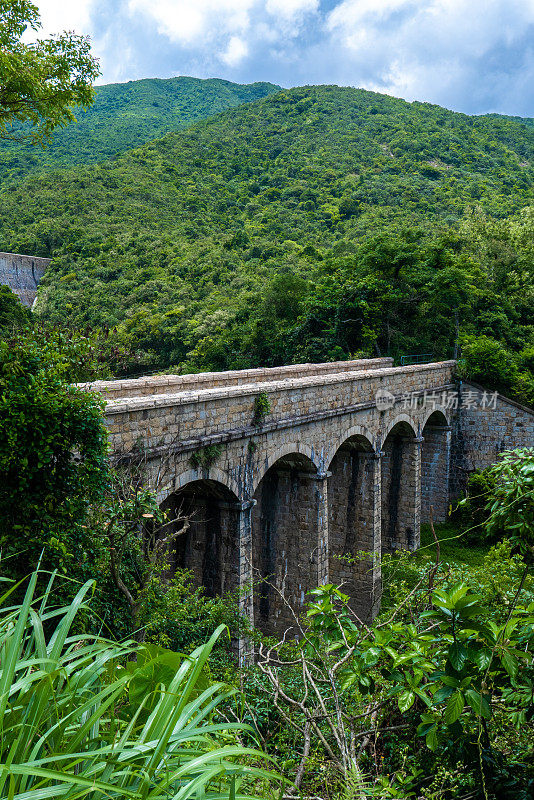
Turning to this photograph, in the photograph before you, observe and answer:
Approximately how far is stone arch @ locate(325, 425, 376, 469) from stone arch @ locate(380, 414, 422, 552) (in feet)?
11.9

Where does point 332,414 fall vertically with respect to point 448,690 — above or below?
above

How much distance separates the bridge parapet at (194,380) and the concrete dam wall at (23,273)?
29973 millimetres

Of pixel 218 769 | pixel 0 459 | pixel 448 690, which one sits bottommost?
pixel 448 690

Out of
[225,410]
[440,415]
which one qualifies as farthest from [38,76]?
[440,415]

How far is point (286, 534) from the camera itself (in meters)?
12.5

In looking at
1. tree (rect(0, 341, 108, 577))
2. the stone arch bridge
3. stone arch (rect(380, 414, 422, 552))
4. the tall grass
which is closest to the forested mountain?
the stone arch bridge

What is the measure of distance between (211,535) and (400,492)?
10.2m

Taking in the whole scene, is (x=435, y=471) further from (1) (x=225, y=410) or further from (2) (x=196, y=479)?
(2) (x=196, y=479)

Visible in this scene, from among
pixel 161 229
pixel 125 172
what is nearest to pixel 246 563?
pixel 161 229

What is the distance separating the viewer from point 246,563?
31.9ft

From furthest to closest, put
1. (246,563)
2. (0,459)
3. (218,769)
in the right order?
1. (246,563)
2. (0,459)
3. (218,769)

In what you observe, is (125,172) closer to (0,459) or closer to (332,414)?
(332,414)

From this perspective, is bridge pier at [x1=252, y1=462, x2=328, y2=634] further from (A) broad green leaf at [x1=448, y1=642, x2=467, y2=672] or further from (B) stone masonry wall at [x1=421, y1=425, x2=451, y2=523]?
(B) stone masonry wall at [x1=421, y1=425, x2=451, y2=523]

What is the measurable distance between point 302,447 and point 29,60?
780cm
